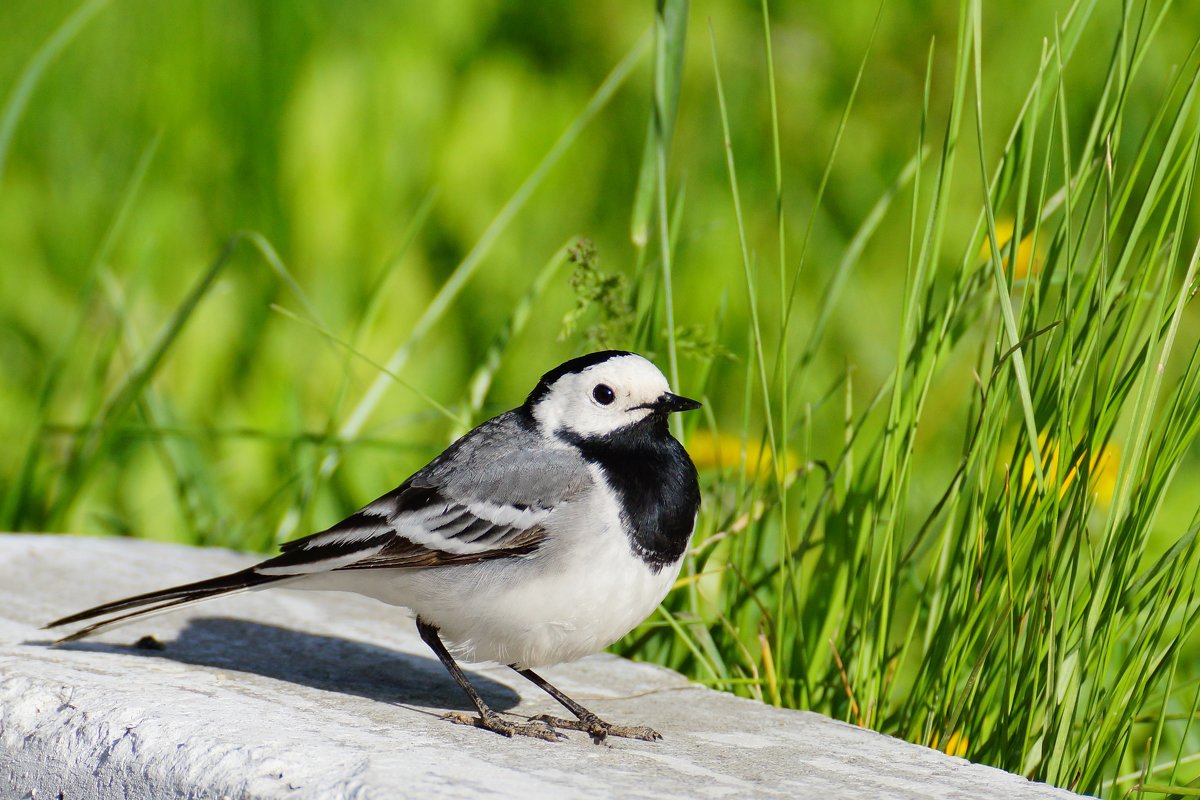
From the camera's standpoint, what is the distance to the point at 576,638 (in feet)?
7.29

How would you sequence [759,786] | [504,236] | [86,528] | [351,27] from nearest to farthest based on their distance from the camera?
[759,786] → [86,528] → [504,236] → [351,27]

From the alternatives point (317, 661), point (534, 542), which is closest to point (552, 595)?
point (534, 542)

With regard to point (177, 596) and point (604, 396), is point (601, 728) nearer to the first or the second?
point (604, 396)

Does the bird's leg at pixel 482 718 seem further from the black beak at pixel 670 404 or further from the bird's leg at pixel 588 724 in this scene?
the black beak at pixel 670 404

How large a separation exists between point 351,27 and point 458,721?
3499 millimetres

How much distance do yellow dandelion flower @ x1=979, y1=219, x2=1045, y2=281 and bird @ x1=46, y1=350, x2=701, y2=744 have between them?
606mm

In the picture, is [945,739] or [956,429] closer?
[945,739]

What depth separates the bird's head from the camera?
95.7 inches

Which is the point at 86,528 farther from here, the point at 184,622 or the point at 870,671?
the point at 870,671

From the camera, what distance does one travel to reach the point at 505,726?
2.23 m

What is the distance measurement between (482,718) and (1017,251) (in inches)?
45.9

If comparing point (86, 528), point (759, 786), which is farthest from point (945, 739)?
point (86, 528)

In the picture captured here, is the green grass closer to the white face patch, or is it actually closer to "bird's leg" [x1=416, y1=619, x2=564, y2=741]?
the white face patch

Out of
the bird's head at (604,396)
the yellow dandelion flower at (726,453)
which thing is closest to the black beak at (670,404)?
the bird's head at (604,396)
